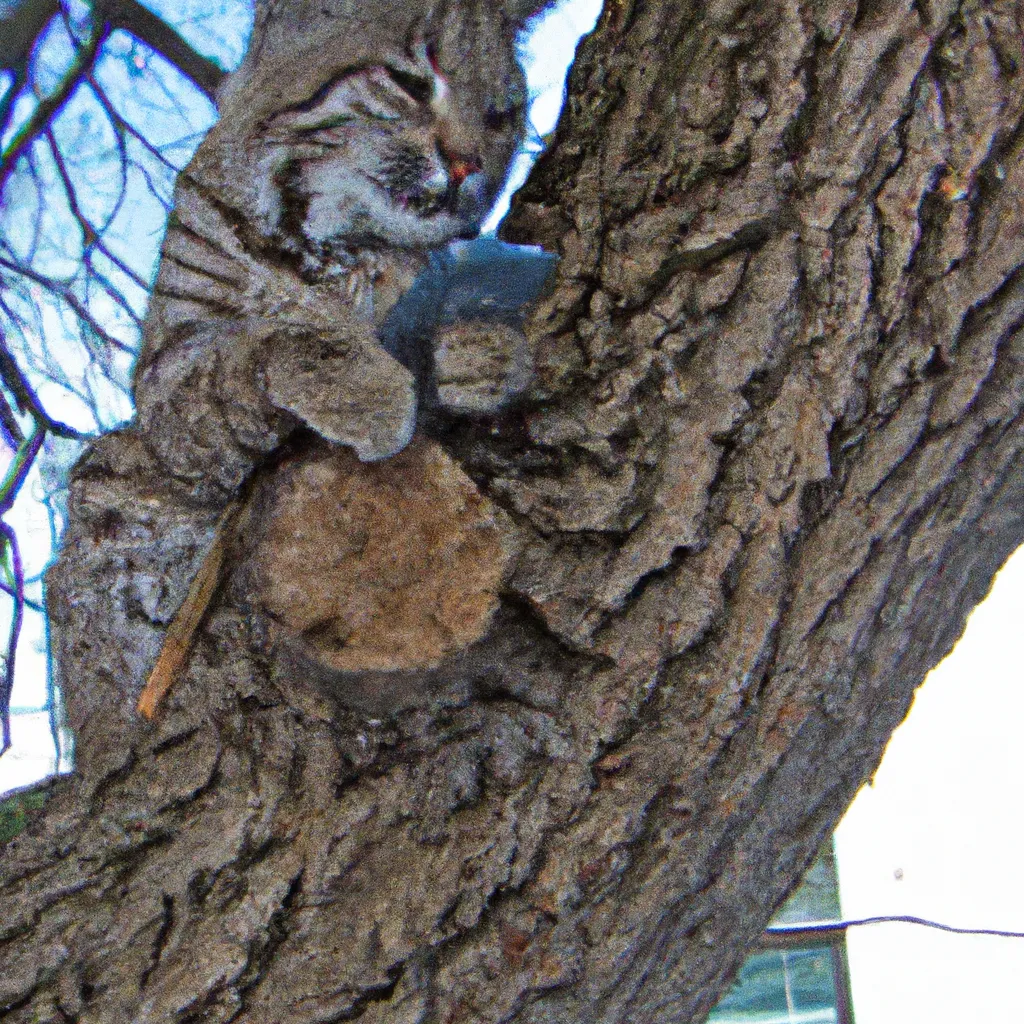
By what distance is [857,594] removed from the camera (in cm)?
62

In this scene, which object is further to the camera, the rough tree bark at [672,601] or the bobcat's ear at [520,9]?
the bobcat's ear at [520,9]

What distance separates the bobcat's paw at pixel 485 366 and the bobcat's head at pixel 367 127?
17cm

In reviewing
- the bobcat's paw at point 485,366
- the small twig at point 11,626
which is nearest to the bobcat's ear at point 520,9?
the bobcat's paw at point 485,366

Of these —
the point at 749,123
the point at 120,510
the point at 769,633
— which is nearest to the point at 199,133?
the point at 120,510

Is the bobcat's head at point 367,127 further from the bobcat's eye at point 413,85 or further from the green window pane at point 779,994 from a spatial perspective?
the green window pane at point 779,994

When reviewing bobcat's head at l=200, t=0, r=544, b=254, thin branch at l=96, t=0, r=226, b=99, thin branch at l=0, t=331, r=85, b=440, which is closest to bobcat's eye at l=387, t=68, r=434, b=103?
bobcat's head at l=200, t=0, r=544, b=254

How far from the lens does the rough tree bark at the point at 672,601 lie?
0.60 metres

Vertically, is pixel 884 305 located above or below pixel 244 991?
above

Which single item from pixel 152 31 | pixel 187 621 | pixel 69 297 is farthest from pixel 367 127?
pixel 69 297

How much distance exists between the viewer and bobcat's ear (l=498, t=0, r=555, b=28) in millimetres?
814

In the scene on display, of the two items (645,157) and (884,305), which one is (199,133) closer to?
(645,157)

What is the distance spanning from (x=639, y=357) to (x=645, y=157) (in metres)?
0.14

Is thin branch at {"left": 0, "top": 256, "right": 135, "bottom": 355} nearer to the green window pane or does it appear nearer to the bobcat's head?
the bobcat's head

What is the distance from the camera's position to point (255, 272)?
2.43 feet
